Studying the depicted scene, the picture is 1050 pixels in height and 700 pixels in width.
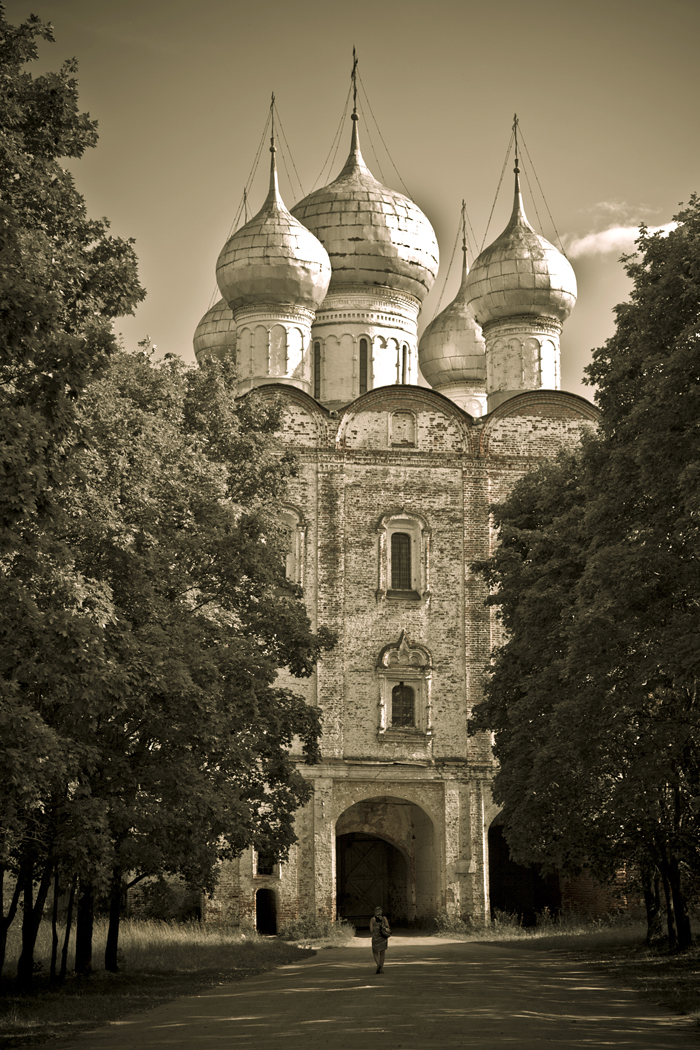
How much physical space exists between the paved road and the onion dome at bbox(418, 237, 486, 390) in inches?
1163

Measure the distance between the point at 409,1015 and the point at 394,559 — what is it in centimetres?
2280

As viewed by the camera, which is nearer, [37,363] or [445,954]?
[37,363]

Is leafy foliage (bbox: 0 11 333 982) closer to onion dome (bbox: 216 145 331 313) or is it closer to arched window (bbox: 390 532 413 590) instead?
arched window (bbox: 390 532 413 590)

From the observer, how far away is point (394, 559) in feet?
120

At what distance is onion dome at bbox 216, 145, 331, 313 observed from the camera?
130 ft

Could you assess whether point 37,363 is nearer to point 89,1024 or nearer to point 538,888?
point 89,1024

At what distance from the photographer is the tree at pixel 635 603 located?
15891mm

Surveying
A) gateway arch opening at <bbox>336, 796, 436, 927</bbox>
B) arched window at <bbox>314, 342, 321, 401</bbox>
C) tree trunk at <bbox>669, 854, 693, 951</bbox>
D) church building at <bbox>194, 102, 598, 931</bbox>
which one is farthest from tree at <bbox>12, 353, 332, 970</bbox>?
arched window at <bbox>314, 342, 321, 401</bbox>

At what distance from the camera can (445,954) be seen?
83.0 feet

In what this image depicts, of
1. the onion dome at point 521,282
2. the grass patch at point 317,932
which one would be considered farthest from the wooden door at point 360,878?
the onion dome at point 521,282

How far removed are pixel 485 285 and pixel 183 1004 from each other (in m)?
28.0

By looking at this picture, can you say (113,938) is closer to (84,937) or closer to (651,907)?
(84,937)

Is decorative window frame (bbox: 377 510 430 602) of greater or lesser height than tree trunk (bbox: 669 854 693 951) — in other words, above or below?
above

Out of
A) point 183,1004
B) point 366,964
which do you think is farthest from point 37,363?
point 366,964
